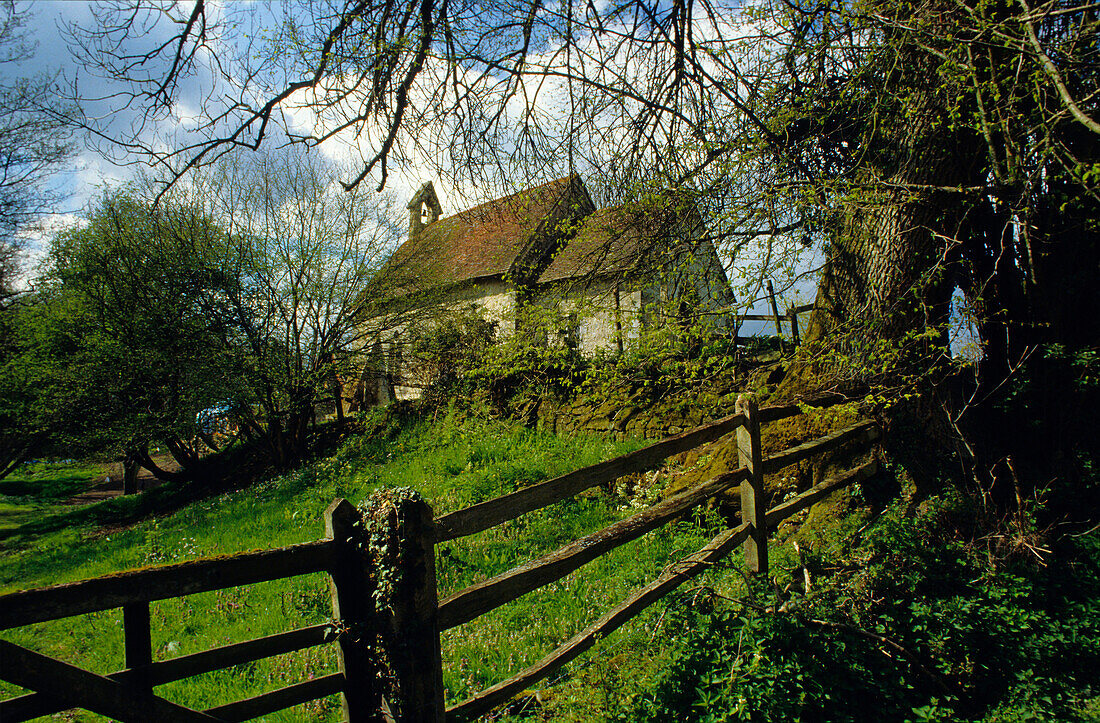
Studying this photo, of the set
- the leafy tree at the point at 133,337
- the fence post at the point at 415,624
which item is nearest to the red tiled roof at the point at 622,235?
the fence post at the point at 415,624

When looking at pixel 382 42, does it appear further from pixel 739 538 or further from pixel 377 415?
pixel 377 415

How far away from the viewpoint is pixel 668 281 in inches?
237

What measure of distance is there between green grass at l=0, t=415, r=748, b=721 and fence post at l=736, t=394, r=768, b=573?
976mm

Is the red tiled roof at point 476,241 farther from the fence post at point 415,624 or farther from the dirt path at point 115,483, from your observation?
the dirt path at point 115,483

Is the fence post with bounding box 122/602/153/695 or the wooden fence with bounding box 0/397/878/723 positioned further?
the fence post with bounding box 122/602/153/695

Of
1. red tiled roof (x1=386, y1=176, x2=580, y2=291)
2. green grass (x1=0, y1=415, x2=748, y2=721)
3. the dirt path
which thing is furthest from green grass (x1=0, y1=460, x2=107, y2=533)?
red tiled roof (x1=386, y1=176, x2=580, y2=291)

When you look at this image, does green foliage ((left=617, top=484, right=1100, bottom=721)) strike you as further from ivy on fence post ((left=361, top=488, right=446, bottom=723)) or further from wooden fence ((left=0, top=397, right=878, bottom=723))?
ivy on fence post ((left=361, top=488, right=446, bottom=723))

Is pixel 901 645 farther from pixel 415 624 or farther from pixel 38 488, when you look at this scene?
pixel 38 488

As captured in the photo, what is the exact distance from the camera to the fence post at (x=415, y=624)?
242 centimetres

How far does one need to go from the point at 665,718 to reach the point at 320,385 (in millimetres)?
13367

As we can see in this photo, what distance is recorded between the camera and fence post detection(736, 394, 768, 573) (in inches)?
169

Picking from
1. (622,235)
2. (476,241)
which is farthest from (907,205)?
(476,241)

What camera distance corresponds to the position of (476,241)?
20391mm

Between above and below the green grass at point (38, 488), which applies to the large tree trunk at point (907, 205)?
above
